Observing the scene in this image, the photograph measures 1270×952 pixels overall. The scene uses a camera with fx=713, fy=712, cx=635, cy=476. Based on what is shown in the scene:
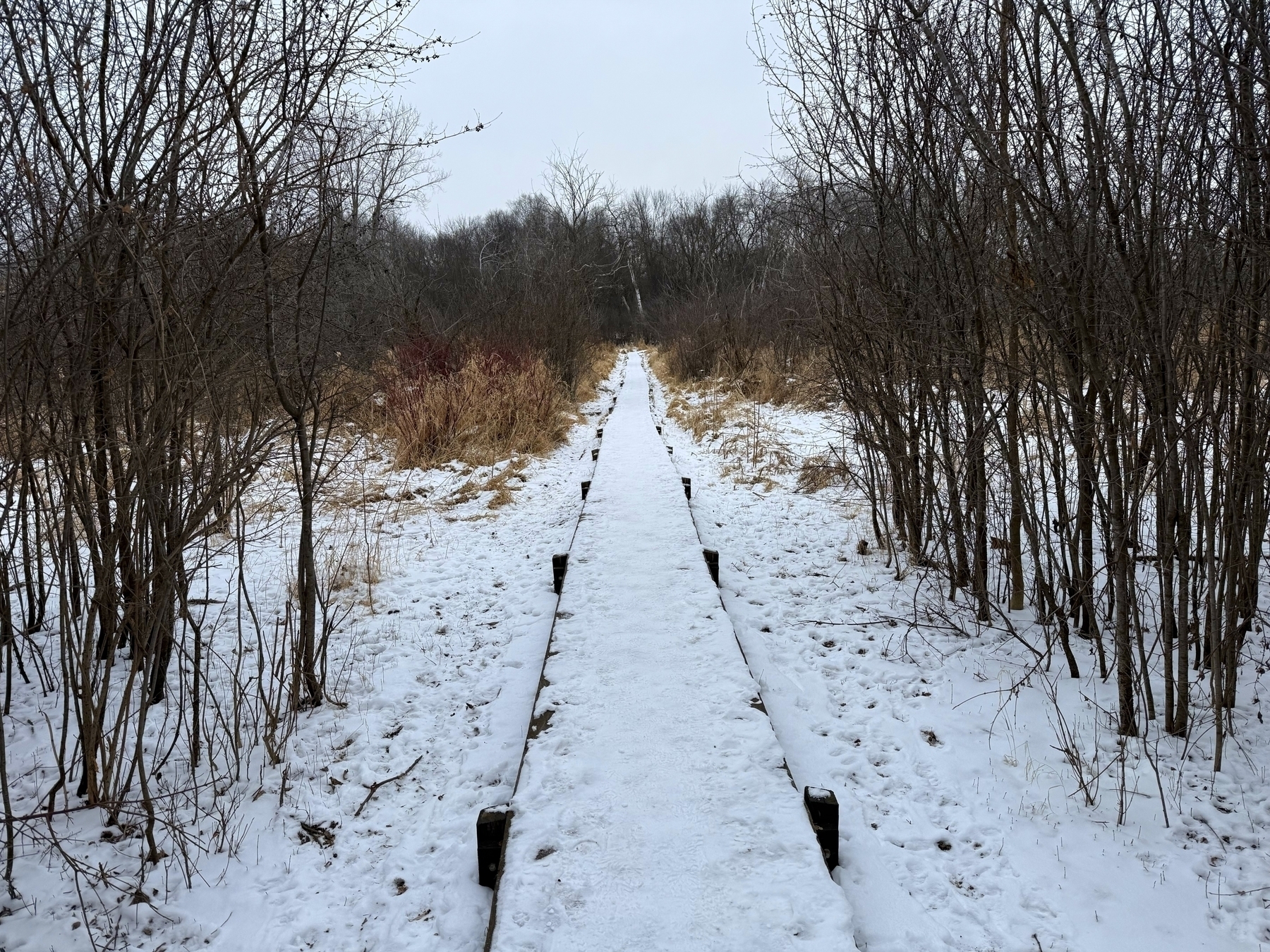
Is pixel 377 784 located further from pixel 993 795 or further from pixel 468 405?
pixel 468 405

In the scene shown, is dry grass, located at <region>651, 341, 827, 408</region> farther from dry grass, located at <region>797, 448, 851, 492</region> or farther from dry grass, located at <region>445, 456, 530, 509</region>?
dry grass, located at <region>445, 456, 530, 509</region>

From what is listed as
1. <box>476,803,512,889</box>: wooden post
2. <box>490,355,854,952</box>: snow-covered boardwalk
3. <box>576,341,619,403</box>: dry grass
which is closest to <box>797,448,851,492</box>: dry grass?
<box>490,355,854,952</box>: snow-covered boardwalk

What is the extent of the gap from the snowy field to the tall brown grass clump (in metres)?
4.46

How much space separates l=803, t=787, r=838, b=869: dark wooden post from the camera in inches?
86.1

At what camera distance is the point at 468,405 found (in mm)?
9422

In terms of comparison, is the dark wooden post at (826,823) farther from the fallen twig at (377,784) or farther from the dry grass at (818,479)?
the dry grass at (818,479)

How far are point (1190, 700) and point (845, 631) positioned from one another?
59.0 inches

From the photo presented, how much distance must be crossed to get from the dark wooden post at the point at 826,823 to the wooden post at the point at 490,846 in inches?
38.0

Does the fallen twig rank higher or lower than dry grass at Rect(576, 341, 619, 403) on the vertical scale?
lower

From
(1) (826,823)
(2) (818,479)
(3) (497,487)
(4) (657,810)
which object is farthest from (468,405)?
(1) (826,823)

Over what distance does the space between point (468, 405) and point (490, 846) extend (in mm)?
7736

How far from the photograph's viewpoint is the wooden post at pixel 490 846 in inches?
85.6

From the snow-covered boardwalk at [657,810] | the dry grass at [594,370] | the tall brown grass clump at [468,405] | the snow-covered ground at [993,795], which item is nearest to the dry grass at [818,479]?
the snow-covered ground at [993,795]

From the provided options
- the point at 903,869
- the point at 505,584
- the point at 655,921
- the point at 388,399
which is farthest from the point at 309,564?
the point at 388,399
